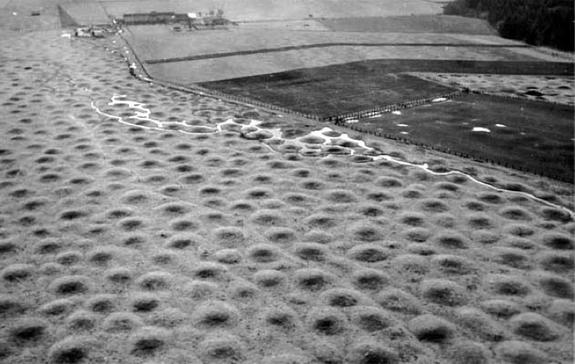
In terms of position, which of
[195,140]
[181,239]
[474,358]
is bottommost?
[474,358]

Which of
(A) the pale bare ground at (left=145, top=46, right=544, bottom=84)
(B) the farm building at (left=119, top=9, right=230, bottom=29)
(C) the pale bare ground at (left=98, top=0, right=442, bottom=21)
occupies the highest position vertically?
(C) the pale bare ground at (left=98, top=0, right=442, bottom=21)

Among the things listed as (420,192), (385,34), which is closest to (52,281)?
(420,192)

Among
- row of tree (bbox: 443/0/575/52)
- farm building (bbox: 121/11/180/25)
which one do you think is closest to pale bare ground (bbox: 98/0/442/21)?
farm building (bbox: 121/11/180/25)

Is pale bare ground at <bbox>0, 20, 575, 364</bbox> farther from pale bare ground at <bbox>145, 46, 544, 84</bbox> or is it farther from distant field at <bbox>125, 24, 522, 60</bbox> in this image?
distant field at <bbox>125, 24, 522, 60</bbox>

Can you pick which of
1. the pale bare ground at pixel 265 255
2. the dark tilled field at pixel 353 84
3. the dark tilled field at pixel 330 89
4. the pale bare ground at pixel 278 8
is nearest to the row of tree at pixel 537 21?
the dark tilled field at pixel 353 84

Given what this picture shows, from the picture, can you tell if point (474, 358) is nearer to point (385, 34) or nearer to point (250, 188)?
point (250, 188)

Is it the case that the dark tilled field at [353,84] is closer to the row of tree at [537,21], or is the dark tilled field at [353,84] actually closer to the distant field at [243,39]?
the distant field at [243,39]
